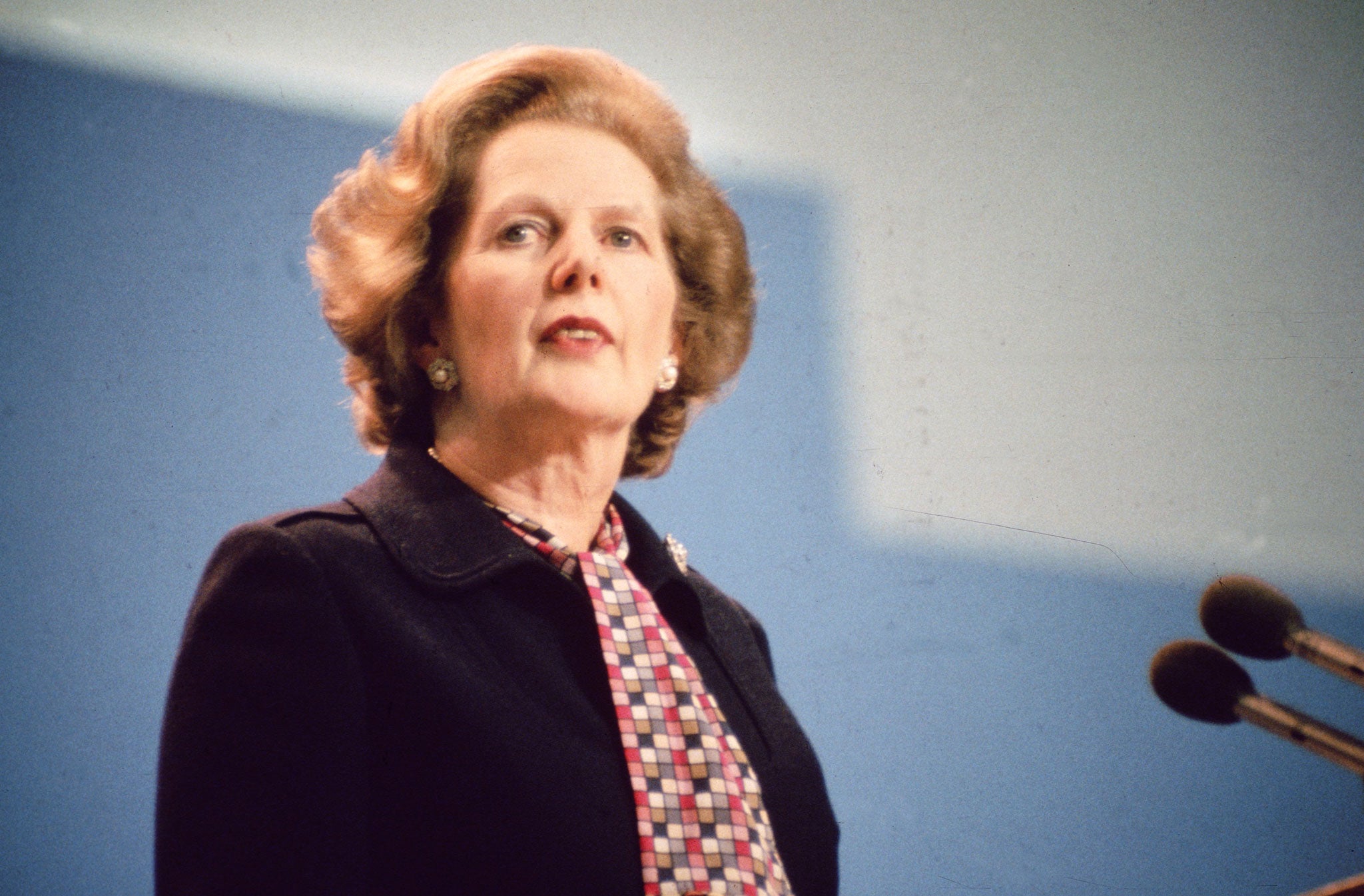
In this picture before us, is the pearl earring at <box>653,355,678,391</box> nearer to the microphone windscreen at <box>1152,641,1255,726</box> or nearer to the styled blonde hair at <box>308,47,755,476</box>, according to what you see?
the styled blonde hair at <box>308,47,755,476</box>

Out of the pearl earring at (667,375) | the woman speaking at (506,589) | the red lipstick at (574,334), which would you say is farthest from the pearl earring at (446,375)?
the pearl earring at (667,375)

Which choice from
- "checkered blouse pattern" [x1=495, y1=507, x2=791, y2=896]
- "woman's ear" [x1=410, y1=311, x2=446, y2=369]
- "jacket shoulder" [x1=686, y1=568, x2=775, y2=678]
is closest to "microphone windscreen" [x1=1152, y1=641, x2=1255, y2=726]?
"checkered blouse pattern" [x1=495, y1=507, x2=791, y2=896]

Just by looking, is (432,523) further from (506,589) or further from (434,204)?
(434,204)

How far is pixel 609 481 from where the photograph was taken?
41.8 inches

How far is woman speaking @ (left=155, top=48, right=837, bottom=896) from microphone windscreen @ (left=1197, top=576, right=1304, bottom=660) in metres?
0.38

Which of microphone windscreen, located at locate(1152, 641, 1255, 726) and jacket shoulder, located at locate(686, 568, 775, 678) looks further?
jacket shoulder, located at locate(686, 568, 775, 678)

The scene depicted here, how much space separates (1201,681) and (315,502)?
94cm

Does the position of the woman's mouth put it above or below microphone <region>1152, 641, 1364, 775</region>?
above

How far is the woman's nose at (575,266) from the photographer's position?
96 cm

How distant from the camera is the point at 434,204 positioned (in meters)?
1.02

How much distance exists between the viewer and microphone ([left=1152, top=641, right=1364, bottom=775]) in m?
0.61

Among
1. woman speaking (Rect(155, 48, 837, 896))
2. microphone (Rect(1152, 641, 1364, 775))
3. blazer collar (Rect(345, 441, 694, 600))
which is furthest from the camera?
blazer collar (Rect(345, 441, 694, 600))

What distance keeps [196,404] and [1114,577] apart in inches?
48.9

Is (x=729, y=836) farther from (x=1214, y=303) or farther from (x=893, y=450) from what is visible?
(x=1214, y=303)
